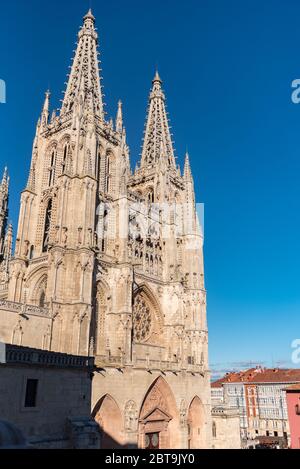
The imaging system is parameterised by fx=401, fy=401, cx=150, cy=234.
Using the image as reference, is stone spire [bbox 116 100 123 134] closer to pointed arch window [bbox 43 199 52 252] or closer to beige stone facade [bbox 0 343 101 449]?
pointed arch window [bbox 43 199 52 252]

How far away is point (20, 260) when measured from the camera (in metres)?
28.0

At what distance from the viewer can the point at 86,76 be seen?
119ft

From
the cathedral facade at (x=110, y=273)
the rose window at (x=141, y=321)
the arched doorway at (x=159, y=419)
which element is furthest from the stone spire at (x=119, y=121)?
the arched doorway at (x=159, y=419)

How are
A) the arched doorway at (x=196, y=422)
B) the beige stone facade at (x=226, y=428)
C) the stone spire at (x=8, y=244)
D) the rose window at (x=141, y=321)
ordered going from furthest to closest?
the beige stone facade at (x=226, y=428), the stone spire at (x=8, y=244), the arched doorway at (x=196, y=422), the rose window at (x=141, y=321)

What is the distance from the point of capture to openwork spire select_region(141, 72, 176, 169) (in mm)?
42375

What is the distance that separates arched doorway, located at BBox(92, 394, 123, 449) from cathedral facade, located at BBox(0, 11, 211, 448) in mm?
71

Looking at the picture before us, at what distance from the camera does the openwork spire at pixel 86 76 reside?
111 ft

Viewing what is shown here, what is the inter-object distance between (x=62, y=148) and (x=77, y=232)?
9.81m

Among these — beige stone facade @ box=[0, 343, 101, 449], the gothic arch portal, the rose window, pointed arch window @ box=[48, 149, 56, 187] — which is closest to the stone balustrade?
beige stone facade @ box=[0, 343, 101, 449]

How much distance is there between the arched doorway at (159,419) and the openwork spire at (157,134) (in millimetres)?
21873

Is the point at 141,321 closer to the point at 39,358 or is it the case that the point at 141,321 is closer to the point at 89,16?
the point at 39,358

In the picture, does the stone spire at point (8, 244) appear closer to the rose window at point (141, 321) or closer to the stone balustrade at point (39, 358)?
the rose window at point (141, 321)

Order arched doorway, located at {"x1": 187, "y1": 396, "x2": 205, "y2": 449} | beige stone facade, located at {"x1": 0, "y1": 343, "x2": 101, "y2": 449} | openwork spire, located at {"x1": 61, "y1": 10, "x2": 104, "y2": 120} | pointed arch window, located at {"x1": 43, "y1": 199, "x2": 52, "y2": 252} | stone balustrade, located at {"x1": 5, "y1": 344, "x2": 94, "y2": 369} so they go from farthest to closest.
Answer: openwork spire, located at {"x1": 61, "y1": 10, "x2": 104, "y2": 120} → arched doorway, located at {"x1": 187, "y1": 396, "x2": 205, "y2": 449} → pointed arch window, located at {"x1": 43, "y1": 199, "x2": 52, "y2": 252} → stone balustrade, located at {"x1": 5, "y1": 344, "x2": 94, "y2": 369} → beige stone facade, located at {"x1": 0, "y1": 343, "x2": 101, "y2": 449}
